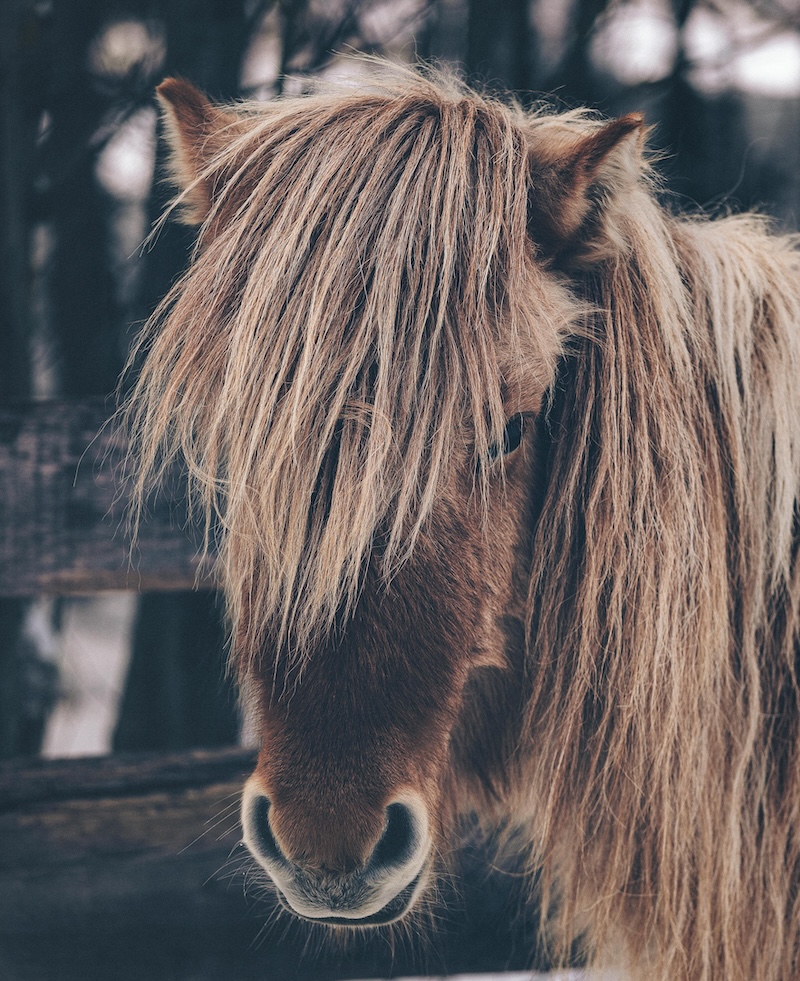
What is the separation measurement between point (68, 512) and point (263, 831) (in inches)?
24.9

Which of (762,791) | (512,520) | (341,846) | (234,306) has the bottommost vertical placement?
(762,791)

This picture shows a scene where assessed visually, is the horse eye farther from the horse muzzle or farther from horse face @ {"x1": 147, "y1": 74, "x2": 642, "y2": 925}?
the horse muzzle

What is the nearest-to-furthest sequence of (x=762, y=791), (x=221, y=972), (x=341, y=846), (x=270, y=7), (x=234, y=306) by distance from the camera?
(x=341, y=846) < (x=234, y=306) < (x=762, y=791) < (x=221, y=972) < (x=270, y=7)

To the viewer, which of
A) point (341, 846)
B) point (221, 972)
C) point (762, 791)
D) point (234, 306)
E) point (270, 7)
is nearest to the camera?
point (341, 846)

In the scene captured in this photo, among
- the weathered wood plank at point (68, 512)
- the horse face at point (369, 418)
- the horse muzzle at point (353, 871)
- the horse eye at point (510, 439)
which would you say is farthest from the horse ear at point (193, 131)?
the horse muzzle at point (353, 871)

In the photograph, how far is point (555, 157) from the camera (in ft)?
3.48

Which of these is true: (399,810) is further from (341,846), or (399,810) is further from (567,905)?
(567,905)

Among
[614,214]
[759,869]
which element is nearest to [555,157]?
[614,214]

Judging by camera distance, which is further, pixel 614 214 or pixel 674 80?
pixel 674 80

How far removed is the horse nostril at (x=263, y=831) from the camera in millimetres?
933

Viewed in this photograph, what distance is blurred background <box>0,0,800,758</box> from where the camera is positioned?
85.0 inches

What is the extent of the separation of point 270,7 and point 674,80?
1.27 metres

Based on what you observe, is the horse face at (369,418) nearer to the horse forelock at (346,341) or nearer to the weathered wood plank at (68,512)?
the horse forelock at (346,341)

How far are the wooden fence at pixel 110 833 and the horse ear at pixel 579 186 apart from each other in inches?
29.5
